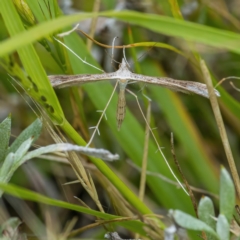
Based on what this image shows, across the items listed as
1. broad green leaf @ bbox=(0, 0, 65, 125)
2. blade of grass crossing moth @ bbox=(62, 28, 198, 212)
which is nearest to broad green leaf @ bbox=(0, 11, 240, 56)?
broad green leaf @ bbox=(0, 0, 65, 125)

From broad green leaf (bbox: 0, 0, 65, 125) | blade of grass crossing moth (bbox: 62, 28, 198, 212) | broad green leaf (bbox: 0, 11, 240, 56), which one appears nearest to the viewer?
broad green leaf (bbox: 0, 11, 240, 56)

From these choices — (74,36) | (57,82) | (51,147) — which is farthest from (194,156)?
(51,147)

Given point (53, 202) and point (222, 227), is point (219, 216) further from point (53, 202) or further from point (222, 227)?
point (53, 202)

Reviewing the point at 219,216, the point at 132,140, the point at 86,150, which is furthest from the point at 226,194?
the point at 132,140

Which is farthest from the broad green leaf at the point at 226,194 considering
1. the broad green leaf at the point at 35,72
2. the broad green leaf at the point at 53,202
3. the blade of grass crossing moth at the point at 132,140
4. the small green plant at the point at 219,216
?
the blade of grass crossing moth at the point at 132,140

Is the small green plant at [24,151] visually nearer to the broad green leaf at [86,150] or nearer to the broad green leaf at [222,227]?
the broad green leaf at [86,150]

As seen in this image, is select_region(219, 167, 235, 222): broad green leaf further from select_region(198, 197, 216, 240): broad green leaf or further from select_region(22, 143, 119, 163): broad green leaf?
select_region(22, 143, 119, 163): broad green leaf
